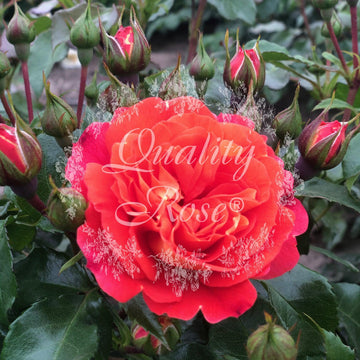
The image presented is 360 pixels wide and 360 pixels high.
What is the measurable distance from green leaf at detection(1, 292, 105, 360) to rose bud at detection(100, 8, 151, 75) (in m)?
0.22

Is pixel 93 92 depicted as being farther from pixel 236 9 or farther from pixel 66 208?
pixel 236 9

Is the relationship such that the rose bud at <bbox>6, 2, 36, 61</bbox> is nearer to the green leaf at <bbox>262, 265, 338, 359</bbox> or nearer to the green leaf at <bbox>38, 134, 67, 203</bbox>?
the green leaf at <bbox>38, 134, 67, 203</bbox>

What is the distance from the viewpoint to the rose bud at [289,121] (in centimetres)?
49

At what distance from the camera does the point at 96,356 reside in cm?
49

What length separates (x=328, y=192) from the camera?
0.54 m

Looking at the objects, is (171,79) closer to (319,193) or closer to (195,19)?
(319,193)

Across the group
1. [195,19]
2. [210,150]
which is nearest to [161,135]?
[210,150]

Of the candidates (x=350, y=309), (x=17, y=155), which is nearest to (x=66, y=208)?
(x=17, y=155)

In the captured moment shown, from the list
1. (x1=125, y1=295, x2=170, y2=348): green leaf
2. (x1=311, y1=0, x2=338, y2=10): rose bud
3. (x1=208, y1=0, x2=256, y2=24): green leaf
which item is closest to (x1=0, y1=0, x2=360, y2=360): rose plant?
(x1=125, y1=295, x2=170, y2=348): green leaf

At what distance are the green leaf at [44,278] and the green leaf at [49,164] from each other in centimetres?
6

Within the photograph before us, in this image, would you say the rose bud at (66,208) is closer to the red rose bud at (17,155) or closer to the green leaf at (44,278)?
the red rose bud at (17,155)

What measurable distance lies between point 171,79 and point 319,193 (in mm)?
190

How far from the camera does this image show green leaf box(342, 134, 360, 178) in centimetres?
55

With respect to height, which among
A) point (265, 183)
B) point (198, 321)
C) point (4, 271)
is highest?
point (265, 183)
